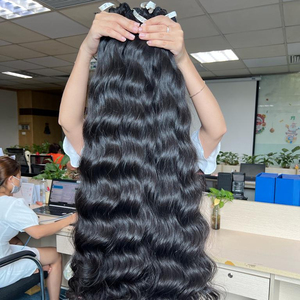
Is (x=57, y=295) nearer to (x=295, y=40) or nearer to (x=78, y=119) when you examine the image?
(x=78, y=119)

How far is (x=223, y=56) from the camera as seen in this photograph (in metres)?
4.78

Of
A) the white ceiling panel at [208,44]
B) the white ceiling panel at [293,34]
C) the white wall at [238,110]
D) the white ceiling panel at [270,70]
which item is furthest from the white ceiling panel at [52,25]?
the white wall at [238,110]

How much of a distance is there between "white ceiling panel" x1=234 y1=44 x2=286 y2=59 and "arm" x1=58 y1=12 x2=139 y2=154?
14.1 ft

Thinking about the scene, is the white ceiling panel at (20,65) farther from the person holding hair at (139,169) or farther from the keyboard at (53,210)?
the person holding hair at (139,169)

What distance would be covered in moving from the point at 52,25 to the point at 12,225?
2803mm

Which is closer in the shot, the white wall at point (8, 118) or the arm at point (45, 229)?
the arm at point (45, 229)

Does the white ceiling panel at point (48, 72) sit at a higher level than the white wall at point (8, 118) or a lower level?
higher

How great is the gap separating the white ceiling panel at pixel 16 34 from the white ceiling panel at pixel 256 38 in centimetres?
283

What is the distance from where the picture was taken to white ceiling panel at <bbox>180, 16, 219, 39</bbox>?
10.5 feet

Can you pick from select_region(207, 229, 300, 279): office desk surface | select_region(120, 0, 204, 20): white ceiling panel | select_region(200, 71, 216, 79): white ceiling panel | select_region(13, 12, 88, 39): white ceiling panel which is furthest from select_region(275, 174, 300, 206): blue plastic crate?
select_region(200, 71, 216, 79): white ceiling panel

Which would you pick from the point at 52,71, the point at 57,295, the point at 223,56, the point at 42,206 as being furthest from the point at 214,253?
the point at 52,71

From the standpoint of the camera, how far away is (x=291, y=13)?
2.95m

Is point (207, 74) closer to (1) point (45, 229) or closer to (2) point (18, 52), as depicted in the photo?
(2) point (18, 52)

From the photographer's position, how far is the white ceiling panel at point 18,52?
4426 millimetres
